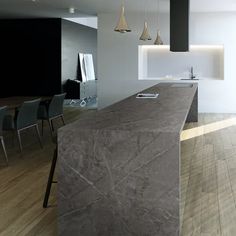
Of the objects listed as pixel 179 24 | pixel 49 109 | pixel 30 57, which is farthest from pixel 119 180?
pixel 30 57

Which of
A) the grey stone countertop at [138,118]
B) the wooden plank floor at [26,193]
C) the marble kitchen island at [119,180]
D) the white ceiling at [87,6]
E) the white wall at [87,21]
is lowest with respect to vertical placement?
the wooden plank floor at [26,193]

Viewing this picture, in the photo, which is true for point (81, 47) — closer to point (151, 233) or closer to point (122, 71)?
point (122, 71)

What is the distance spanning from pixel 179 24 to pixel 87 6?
2.97 meters

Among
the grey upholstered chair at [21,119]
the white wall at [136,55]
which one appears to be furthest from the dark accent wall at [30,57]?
the grey upholstered chair at [21,119]

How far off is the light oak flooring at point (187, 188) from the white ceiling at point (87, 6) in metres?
3.18

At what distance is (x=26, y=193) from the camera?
442 cm

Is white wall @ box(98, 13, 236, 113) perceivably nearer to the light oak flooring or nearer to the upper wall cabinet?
the upper wall cabinet

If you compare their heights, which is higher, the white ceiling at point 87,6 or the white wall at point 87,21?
the white wall at point 87,21

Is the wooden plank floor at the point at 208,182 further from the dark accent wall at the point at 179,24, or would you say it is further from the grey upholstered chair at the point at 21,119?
the grey upholstered chair at the point at 21,119

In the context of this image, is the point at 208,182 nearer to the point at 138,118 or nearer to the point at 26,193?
the point at 138,118

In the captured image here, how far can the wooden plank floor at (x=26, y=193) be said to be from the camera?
3.54 metres

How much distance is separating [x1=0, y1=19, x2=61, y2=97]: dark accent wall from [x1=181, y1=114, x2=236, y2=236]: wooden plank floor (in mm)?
5518

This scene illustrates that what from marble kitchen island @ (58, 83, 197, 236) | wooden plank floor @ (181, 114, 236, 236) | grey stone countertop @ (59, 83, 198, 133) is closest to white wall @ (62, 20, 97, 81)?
wooden plank floor @ (181, 114, 236, 236)

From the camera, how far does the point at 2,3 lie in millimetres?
9625
